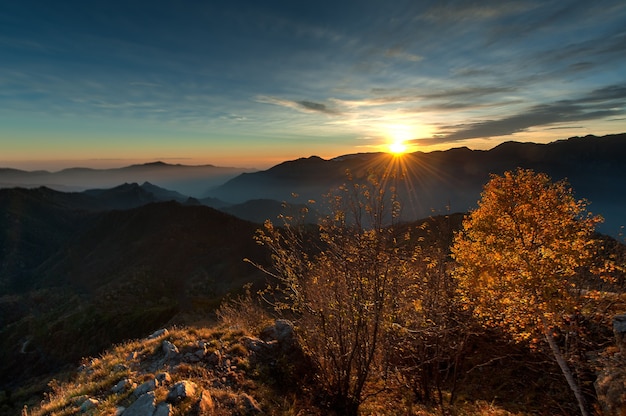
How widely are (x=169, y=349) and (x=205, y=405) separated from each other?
12.5 ft

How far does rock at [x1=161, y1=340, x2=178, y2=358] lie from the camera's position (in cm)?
1028

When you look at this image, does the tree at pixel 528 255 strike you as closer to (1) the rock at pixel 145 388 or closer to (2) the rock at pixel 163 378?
(2) the rock at pixel 163 378

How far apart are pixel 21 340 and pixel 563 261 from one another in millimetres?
92326

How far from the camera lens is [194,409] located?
7.21m

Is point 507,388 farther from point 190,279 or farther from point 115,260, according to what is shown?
point 115,260

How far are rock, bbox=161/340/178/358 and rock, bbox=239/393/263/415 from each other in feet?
10.7

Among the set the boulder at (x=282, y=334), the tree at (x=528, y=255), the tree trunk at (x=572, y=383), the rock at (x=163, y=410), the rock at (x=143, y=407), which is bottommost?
the tree trunk at (x=572, y=383)

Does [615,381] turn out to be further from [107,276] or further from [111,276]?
[107,276]

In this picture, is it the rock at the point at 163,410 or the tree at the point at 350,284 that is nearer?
the rock at the point at 163,410

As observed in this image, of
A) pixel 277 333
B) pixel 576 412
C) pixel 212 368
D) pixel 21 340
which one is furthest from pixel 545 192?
pixel 21 340

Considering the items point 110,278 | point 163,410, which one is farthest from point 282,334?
→ point 110,278

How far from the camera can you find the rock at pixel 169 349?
1028 centimetres

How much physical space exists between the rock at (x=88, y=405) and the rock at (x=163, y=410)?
1.92 metres

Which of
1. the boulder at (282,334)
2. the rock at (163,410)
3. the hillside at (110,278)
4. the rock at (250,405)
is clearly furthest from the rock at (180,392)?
the hillside at (110,278)
